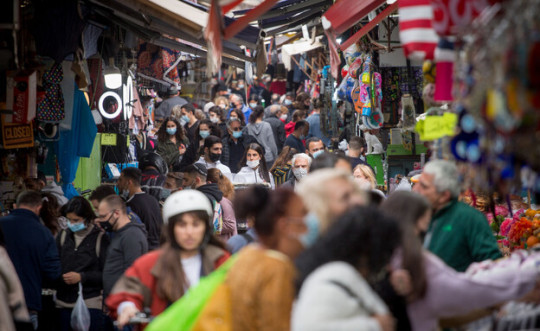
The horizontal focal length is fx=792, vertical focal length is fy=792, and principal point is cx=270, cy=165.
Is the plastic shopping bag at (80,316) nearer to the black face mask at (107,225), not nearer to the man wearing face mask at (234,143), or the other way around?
the black face mask at (107,225)

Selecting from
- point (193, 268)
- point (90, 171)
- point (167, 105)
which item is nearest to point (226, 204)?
point (90, 171)

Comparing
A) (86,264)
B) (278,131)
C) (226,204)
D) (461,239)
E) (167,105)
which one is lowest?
(86,264)

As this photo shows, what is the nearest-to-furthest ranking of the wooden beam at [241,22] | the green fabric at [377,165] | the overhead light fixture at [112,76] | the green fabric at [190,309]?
the green fabric at [190,309] < the wooden beam at [241,22] < the overhead light fixture at [112,76] < the green fabric at [377,165]

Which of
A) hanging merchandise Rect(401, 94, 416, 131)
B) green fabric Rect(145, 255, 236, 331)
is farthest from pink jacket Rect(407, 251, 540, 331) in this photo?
hanging merchandise Rect(401, 94, 416, 131)

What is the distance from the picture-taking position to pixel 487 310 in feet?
14.1

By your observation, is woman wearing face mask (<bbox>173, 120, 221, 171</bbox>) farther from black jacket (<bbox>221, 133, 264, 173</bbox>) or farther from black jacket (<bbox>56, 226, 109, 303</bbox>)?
black jacket (<bbox>56, 226, 109, 303</bbox>)

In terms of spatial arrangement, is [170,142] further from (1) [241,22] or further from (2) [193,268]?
(2) [193,268]

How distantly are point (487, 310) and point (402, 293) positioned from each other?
0.66 m

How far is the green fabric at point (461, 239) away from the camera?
5.26 m

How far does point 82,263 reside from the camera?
298 inches

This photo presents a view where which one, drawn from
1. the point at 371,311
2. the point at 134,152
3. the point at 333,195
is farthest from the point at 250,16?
the point at 134,152

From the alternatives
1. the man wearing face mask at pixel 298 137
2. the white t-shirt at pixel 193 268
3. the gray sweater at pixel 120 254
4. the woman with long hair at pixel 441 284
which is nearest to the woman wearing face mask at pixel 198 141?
the man wearing face mask at pixel 298 137

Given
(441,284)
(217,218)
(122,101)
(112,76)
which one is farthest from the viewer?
(122,101)

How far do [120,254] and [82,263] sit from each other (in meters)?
0.69
